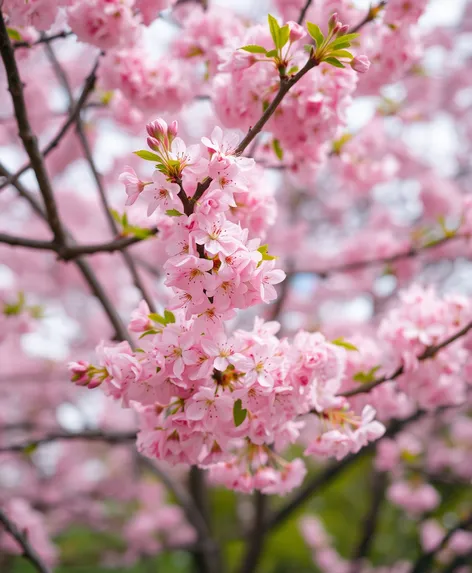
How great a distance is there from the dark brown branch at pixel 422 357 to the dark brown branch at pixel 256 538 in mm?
1924

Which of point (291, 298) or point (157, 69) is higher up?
point (157, 69)

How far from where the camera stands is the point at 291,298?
5.04 meters

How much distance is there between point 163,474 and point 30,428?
0.93 metres

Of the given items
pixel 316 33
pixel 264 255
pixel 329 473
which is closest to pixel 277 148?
pixel 316 33

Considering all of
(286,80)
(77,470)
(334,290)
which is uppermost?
(286,80)

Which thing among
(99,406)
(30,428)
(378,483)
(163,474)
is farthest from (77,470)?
(378,483)

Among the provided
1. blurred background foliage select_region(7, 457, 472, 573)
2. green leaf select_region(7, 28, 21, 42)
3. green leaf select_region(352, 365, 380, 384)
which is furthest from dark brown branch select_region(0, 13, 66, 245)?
blurred background foliage select_region(7, 457, 472, 573)

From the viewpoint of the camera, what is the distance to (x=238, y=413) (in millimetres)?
1010

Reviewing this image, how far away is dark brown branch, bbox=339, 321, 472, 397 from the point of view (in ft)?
4.32

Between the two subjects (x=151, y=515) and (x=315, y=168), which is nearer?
(x=315, y=168)

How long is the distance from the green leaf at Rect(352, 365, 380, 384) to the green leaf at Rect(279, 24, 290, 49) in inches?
31.1

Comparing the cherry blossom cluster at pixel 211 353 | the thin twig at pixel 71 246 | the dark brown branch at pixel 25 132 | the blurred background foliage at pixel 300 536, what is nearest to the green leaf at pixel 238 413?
the cherry blossom cluster at pixel 211 353

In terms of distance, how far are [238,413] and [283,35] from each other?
752 millimetres

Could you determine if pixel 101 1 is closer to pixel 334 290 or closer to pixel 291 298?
pixel 334 290
